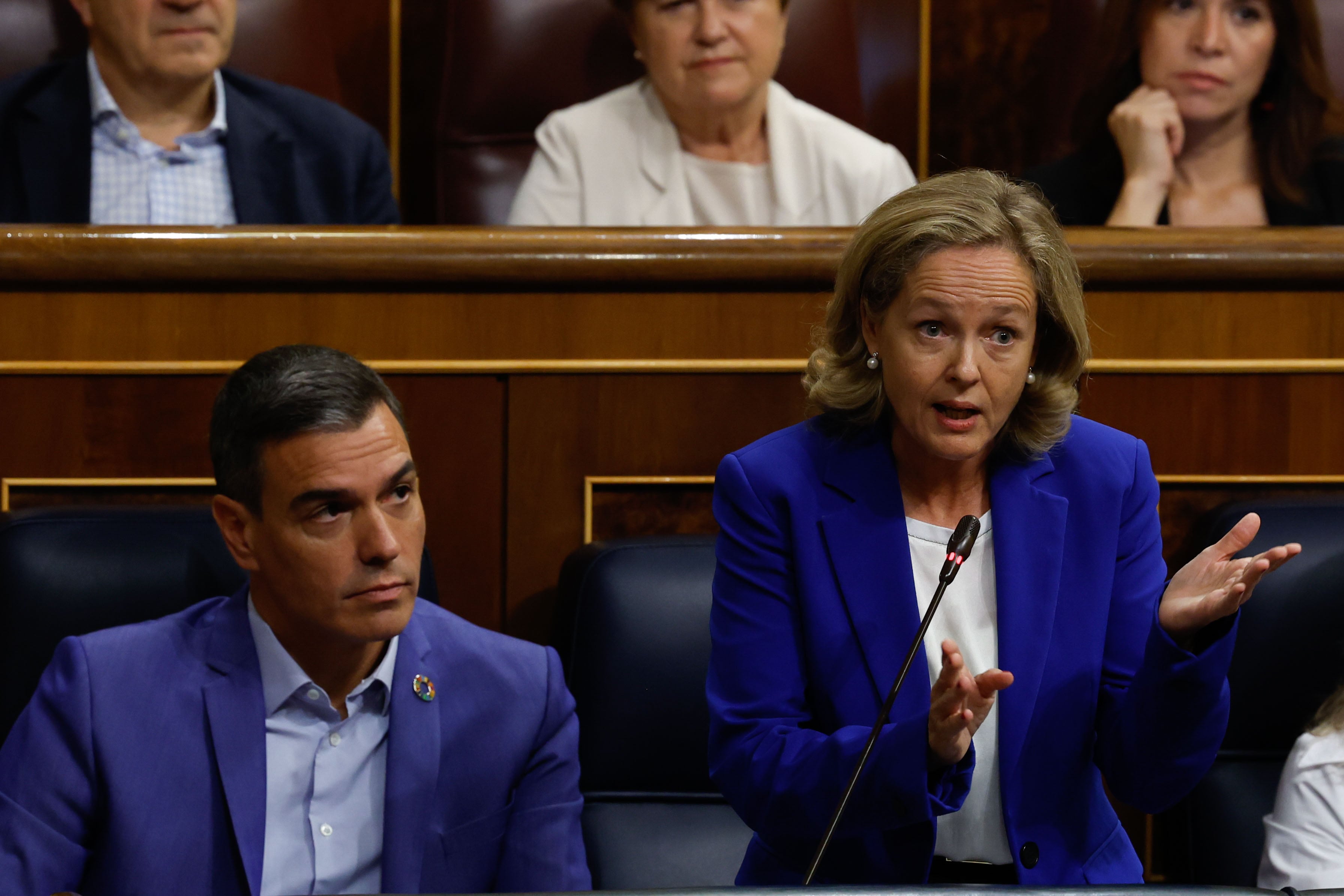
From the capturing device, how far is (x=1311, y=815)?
3.20ft

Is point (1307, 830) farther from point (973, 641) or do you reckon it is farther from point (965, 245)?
point (965, 245)

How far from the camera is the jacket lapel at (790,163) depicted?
1426 millimetres

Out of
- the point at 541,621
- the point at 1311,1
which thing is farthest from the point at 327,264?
the point at 1311,1

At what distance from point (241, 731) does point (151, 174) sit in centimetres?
67

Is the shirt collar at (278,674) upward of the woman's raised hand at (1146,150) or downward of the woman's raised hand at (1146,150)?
downward

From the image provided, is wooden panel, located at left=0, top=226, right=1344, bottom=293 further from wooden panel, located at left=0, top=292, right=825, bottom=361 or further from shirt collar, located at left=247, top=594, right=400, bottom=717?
shirt collar, located at left=247, top=594, right=400, bottom=717

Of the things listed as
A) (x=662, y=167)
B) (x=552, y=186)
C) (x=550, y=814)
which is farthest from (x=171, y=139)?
(x=550, y=814)

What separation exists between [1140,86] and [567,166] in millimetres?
555

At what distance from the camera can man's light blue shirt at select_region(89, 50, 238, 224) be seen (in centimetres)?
133

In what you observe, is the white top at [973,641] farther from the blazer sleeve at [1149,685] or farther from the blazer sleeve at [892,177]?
the blazer sleeve at [892,177]

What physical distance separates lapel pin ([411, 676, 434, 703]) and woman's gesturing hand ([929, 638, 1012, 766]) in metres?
Result: 0.32

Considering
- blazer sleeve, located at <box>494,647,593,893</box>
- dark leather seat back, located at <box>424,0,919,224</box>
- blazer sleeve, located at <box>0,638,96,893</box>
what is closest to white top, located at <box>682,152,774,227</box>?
dark leather seat back, located at <box>424,0,919,224</box>

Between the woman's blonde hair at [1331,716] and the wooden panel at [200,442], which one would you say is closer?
the woman's blonde hair at [1331,716]

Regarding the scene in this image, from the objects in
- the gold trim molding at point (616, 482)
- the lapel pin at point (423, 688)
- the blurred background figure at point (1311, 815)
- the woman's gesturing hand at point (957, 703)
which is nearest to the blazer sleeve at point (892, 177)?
the gold trim molding at point (616, 482)
